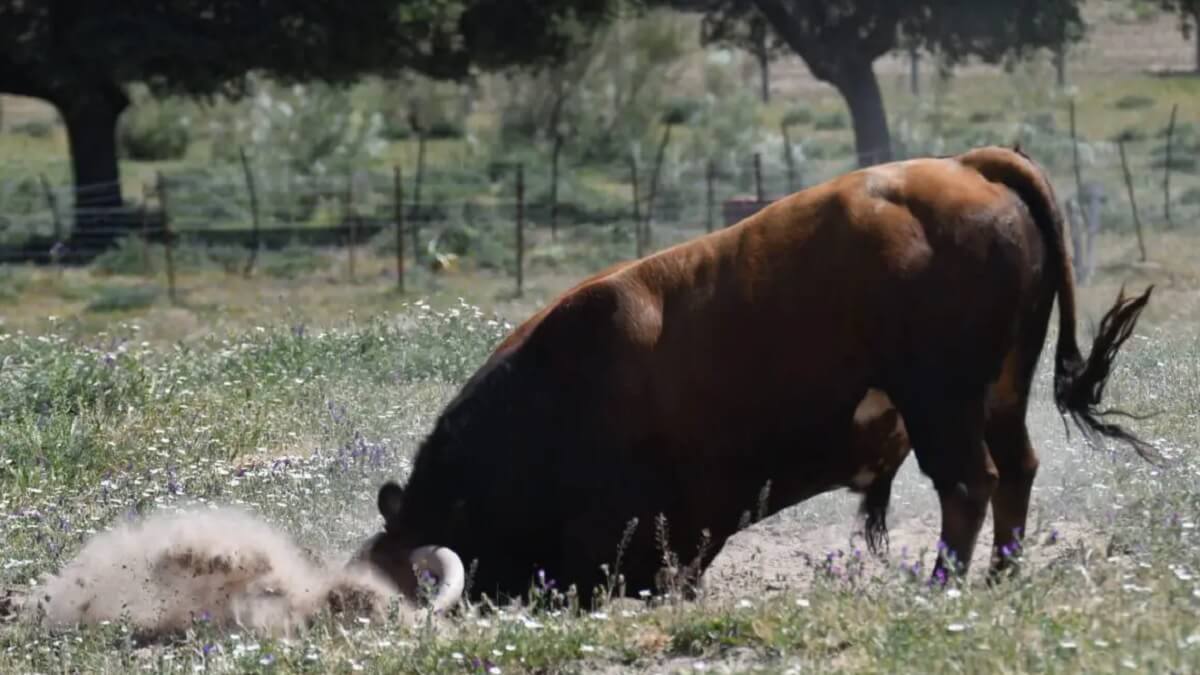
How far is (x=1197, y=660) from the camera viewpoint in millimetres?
4527

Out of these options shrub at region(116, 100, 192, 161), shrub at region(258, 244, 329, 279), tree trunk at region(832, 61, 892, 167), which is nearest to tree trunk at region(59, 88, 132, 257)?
shrub at region(258, 244, 329, 279)

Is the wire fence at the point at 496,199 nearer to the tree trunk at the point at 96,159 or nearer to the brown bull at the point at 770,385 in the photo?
the tree trunk at the point at 96,159

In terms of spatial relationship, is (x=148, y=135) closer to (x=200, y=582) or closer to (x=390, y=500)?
(x=200, y=582)

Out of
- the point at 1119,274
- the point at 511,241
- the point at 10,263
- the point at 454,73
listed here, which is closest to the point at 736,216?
the point at 1119,274

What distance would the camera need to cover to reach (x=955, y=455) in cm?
674

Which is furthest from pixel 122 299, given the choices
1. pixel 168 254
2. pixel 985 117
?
pixel 985 117

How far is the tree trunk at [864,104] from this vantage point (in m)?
34.4

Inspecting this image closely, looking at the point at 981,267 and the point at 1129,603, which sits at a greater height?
the point at 981,267

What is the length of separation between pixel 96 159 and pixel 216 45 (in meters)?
3.85

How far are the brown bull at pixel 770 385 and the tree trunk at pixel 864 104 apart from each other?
27.2 meters

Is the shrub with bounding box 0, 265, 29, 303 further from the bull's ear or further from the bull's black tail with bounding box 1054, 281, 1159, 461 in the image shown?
the bull's black tail with bounding box 1054, 281, 1159, 461

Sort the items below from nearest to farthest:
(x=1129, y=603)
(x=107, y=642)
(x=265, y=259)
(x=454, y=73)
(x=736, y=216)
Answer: (x=1129, y=603) → (x=107, y=642) → (x=736, y=216) → (x=265, y=259) → (x=454, y=73)

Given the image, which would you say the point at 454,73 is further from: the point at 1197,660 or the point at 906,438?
the point at 1197,660

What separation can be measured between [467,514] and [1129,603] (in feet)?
9.30
